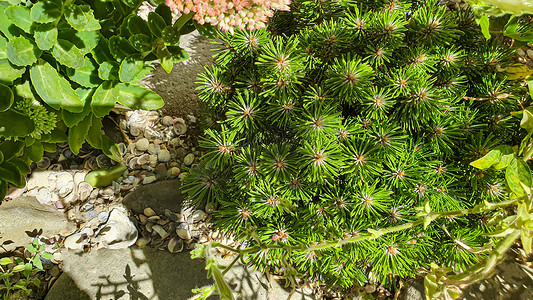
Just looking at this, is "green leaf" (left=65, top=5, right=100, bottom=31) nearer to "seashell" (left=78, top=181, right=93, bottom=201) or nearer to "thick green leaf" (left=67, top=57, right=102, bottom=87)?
"thick green leaf" (left=67, top=57, right=102, bottom=87)

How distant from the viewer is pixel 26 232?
1514 millimetres

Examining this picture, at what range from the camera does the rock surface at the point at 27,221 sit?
1469mm

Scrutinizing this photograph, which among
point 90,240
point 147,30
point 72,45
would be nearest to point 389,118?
point 147,30

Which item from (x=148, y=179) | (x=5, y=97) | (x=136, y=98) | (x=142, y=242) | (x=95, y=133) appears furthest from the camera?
(x=148, y=179)

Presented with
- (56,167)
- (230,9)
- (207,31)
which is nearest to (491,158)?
(230,9)

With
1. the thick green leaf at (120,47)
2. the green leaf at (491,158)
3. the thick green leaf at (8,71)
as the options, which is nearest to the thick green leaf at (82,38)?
the thick green leaf at (120,47)

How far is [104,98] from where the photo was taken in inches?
46.6

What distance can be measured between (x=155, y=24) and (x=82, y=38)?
215 mm

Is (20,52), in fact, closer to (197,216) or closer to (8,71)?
(8,71)

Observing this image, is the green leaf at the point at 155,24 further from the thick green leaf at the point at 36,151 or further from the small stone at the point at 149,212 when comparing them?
the small stone at the point at 149,212

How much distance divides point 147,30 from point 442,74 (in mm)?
897

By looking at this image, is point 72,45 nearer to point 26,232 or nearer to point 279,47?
point 279,47

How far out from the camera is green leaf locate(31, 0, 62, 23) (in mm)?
949

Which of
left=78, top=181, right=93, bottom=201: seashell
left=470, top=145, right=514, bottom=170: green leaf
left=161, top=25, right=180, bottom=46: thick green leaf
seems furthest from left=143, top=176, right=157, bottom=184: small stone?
left=470, top=145, right=514, bottom=170: green leaf
